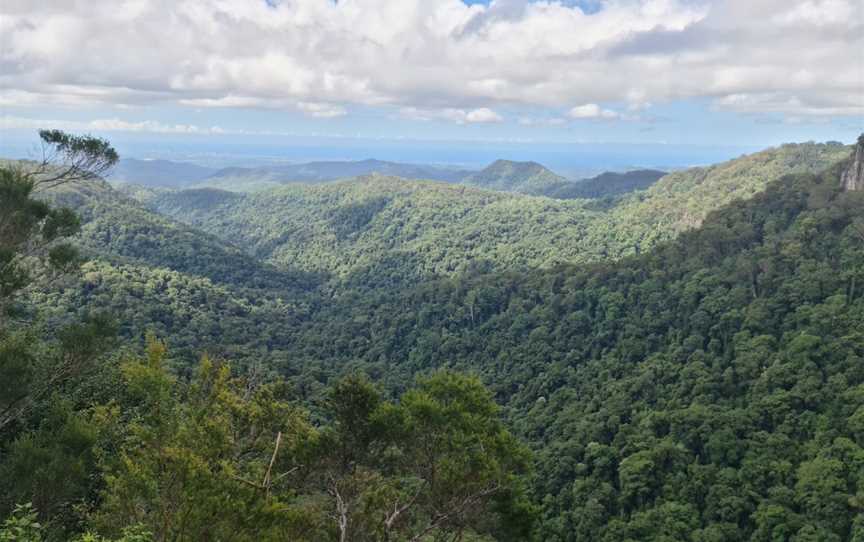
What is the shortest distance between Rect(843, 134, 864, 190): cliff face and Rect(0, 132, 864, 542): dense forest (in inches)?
79.8

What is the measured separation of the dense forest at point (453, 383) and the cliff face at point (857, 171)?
203 centimetres

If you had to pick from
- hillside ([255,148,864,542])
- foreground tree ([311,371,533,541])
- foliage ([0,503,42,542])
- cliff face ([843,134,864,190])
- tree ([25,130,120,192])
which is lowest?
hillside ([255,148,864,542])

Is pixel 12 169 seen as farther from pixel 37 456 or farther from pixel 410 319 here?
pixel 410 319

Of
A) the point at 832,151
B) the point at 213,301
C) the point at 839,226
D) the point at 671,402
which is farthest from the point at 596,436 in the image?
the point at 832,151


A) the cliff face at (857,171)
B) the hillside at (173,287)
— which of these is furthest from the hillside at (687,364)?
the hillside at (173,287)

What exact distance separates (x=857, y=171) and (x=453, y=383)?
269ft

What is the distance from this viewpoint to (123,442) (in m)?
15.9

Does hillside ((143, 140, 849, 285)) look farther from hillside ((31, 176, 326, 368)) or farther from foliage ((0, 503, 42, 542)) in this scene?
foliage ((0, 503, 42, 542))

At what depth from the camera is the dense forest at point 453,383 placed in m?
12.4

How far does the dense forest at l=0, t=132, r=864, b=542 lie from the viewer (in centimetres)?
1238

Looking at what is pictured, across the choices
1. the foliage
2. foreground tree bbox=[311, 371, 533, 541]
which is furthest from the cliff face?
the foliage

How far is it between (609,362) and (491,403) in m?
51.1

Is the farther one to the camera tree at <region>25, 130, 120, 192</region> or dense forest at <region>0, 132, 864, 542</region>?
tree at <region>25, 130, 120, 192</region>

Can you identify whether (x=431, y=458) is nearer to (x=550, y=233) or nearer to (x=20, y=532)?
(x=20, y=532)
